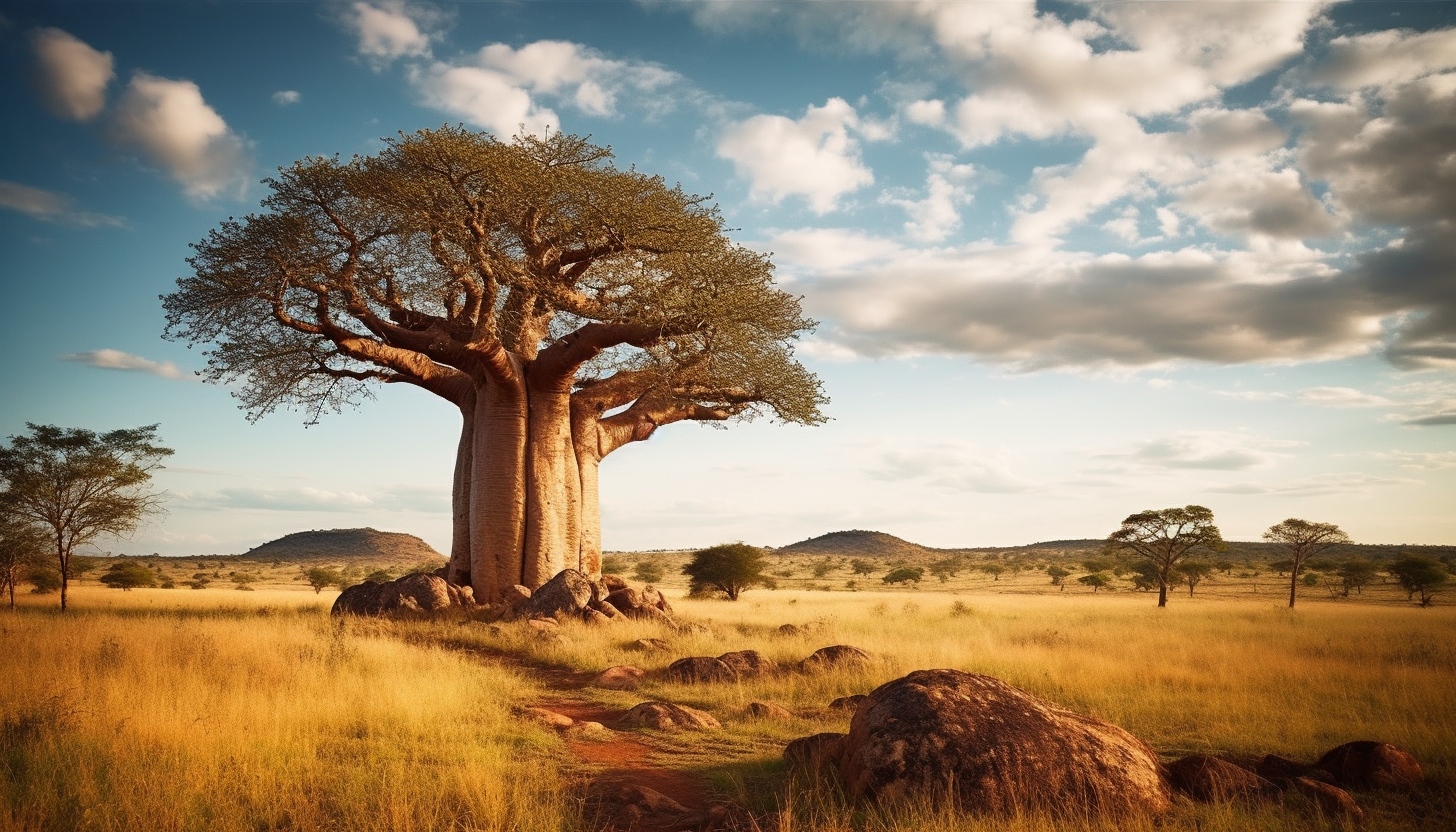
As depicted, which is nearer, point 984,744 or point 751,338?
point 984,744

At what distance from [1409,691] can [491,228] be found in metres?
15.4

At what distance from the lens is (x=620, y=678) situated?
10.1m

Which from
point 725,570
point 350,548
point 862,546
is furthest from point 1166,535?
point 350,548

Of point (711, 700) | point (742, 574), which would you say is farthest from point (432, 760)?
point (742, 574)

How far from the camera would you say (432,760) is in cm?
580

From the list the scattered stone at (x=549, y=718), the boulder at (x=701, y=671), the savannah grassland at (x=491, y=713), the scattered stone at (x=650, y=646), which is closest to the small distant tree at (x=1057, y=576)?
the savannah grassland at (x=491, y=713)

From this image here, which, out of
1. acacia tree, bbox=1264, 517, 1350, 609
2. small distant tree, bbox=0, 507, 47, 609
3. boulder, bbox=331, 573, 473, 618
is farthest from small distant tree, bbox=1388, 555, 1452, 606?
small distant tree, bbox=0, 507, 47, 609

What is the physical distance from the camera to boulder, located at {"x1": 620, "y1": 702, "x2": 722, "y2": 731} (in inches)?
295

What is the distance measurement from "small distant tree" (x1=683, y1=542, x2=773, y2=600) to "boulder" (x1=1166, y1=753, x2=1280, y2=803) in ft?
90.7

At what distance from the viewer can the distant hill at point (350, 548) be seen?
89438mm

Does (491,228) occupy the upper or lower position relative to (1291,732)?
upper

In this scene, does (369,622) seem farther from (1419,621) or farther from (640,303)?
(1419,621)

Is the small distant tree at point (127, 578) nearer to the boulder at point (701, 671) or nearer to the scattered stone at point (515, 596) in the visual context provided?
the scattered stone at point (515, 596)

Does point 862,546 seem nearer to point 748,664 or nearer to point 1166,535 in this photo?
point 1166,535
